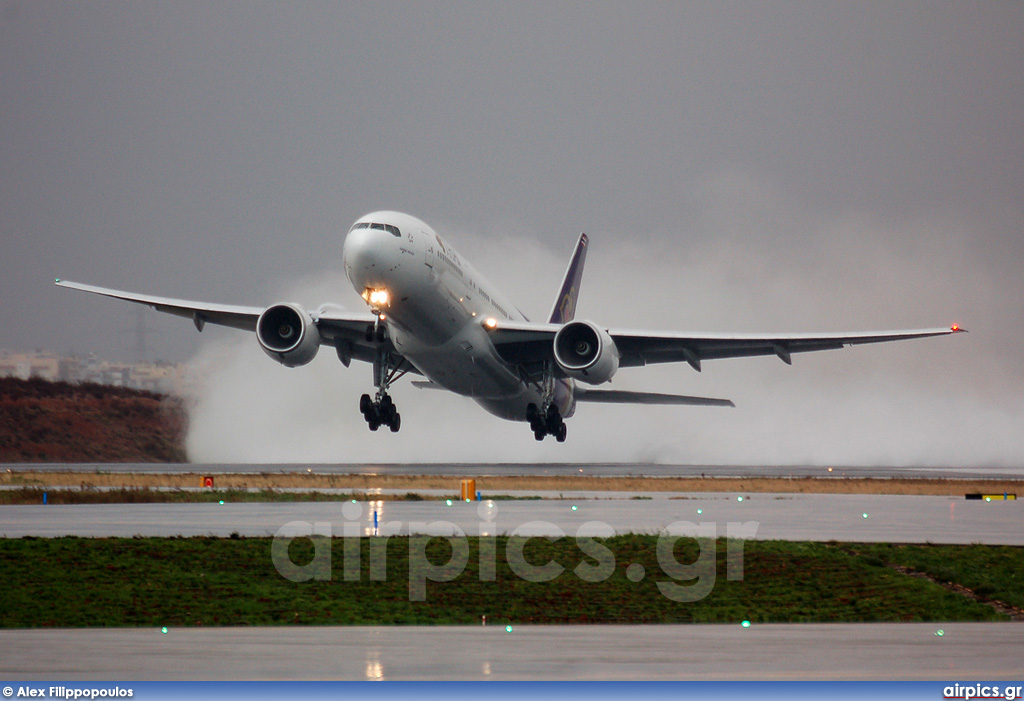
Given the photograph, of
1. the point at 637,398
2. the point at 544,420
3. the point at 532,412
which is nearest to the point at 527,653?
the point at 544,420

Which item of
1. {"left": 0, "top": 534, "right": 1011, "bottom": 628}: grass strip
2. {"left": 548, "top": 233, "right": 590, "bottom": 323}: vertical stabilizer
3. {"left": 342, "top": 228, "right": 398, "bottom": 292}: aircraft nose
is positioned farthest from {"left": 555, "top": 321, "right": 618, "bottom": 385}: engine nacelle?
{"left": 0, "top": 534, "right": 1011, "bottom": 628}: grass strip

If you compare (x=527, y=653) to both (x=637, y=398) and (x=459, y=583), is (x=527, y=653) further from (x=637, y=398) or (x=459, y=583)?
(x=637, y=398)

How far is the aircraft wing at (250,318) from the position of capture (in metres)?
37.9

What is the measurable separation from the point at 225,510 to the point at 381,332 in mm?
10097

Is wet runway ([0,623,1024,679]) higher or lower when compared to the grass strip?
lower

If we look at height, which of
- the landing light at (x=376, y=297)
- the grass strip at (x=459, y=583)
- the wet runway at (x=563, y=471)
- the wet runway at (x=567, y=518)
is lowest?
the grass strip at (x=459, y=583)

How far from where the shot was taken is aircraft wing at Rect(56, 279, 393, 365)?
124 ft

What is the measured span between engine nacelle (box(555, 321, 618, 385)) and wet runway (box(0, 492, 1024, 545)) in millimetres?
5122

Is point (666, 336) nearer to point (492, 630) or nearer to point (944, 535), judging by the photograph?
point (944, 535)

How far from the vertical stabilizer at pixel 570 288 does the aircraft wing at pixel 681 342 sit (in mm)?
6623

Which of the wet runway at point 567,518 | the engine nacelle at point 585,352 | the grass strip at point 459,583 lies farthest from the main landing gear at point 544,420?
the grass strip at point 459,583

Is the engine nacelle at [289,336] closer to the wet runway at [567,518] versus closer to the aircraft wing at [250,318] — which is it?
the aircraft wing at [250,318]

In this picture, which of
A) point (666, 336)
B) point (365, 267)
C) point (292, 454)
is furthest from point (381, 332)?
point (292, 454)

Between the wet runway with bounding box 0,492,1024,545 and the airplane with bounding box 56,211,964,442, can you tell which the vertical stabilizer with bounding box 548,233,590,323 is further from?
the wet runway with bounding box 0,492,1024,545
